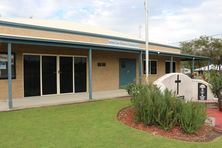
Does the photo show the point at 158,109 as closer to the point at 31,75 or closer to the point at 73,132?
the point at 73,132

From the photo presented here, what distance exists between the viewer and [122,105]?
1080 cm

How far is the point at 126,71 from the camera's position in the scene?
19.8 m

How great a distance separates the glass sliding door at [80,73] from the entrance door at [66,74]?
396 millimetres

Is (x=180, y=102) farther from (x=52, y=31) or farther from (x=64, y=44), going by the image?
(x=52, y=31)

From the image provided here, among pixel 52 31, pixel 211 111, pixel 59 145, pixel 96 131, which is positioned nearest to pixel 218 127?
pixel 211 111

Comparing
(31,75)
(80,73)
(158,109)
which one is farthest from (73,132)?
(80,73)

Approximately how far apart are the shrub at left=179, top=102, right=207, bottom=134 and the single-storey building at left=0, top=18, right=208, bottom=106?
626 centimetres

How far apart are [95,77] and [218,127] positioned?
9722 mm

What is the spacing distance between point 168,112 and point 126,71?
489 inches

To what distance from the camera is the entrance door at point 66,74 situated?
1490cm

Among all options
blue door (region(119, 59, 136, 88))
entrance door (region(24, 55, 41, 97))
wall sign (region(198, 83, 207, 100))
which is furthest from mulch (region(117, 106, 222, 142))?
blue door (region(119, 59, 136, 88))

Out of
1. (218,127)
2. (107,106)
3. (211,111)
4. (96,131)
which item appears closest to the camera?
(96,131)

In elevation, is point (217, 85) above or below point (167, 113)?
above

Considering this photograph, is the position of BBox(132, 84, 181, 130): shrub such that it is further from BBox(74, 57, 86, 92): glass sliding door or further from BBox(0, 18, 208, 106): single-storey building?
BBox(74, 57, 86, 92): glass sliding door
